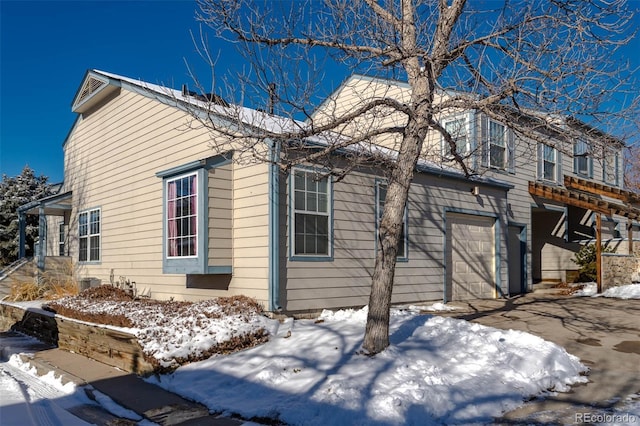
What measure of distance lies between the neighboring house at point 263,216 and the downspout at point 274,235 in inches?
0.8

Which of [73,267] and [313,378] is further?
[73,267]

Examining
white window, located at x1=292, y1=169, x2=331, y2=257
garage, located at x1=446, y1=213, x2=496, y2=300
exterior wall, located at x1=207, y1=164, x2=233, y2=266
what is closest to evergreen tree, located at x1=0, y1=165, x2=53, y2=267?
exterior wall, located at x1=207, y1=164, x2=233, y2=266

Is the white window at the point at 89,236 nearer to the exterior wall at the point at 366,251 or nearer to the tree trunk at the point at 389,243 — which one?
the exterior wall at the point at 366,251

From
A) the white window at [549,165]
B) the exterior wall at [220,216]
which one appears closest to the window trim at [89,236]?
the exterior wall at [220,216]

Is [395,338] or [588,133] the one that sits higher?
[588,133]

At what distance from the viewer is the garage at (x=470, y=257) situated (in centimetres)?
1274

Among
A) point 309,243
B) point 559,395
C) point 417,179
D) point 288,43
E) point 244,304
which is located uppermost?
point 288,43

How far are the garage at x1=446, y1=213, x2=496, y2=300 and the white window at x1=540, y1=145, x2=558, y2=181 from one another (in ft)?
15.4

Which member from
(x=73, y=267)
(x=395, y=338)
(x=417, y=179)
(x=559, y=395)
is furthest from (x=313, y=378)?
(x=73, y=267)

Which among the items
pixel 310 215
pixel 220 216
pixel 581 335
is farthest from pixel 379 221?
pixel 581 335

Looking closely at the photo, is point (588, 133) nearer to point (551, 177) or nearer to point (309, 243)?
point (309, 243)

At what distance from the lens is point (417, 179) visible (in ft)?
38.4

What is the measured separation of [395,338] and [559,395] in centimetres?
224

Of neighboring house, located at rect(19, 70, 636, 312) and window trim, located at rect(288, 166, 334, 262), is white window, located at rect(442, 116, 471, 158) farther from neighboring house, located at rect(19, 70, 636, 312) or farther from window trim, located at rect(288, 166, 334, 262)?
window trim, located at rect(288, 166, 334, 262)
